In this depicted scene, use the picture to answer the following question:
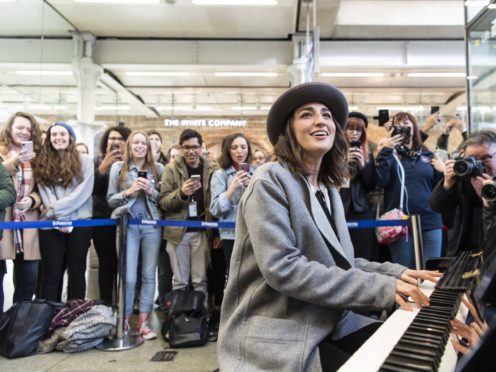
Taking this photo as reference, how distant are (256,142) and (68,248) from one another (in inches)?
227

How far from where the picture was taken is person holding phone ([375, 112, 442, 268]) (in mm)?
2957

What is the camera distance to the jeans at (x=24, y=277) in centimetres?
323

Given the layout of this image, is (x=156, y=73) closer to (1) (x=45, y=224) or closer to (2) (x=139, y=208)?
(2) (x=139, y=208)

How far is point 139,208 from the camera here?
353 centimetres

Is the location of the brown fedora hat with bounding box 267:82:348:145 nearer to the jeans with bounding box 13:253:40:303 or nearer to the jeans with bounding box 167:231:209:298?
the jeans with bounding box 167:231:209:298

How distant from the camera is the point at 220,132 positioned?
30.7 feet

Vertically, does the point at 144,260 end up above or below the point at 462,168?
below

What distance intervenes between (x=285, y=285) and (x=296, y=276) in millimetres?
41

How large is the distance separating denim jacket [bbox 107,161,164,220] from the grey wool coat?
7.68 feet

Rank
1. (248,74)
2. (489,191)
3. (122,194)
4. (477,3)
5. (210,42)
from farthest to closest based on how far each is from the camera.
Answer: (248,74)
(210,42)
(477,3)
(122,194)
(489,191)

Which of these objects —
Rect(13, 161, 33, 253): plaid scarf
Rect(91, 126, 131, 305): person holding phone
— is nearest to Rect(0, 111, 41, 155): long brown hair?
Rect(13, 161, 33, 253): plaid scarf

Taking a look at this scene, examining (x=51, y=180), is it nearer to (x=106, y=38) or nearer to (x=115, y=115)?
(x=106, y=38)

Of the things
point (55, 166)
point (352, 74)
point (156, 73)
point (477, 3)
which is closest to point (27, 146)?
point (55, 166)

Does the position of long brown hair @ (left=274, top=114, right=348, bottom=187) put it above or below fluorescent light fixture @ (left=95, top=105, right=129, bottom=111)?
below
